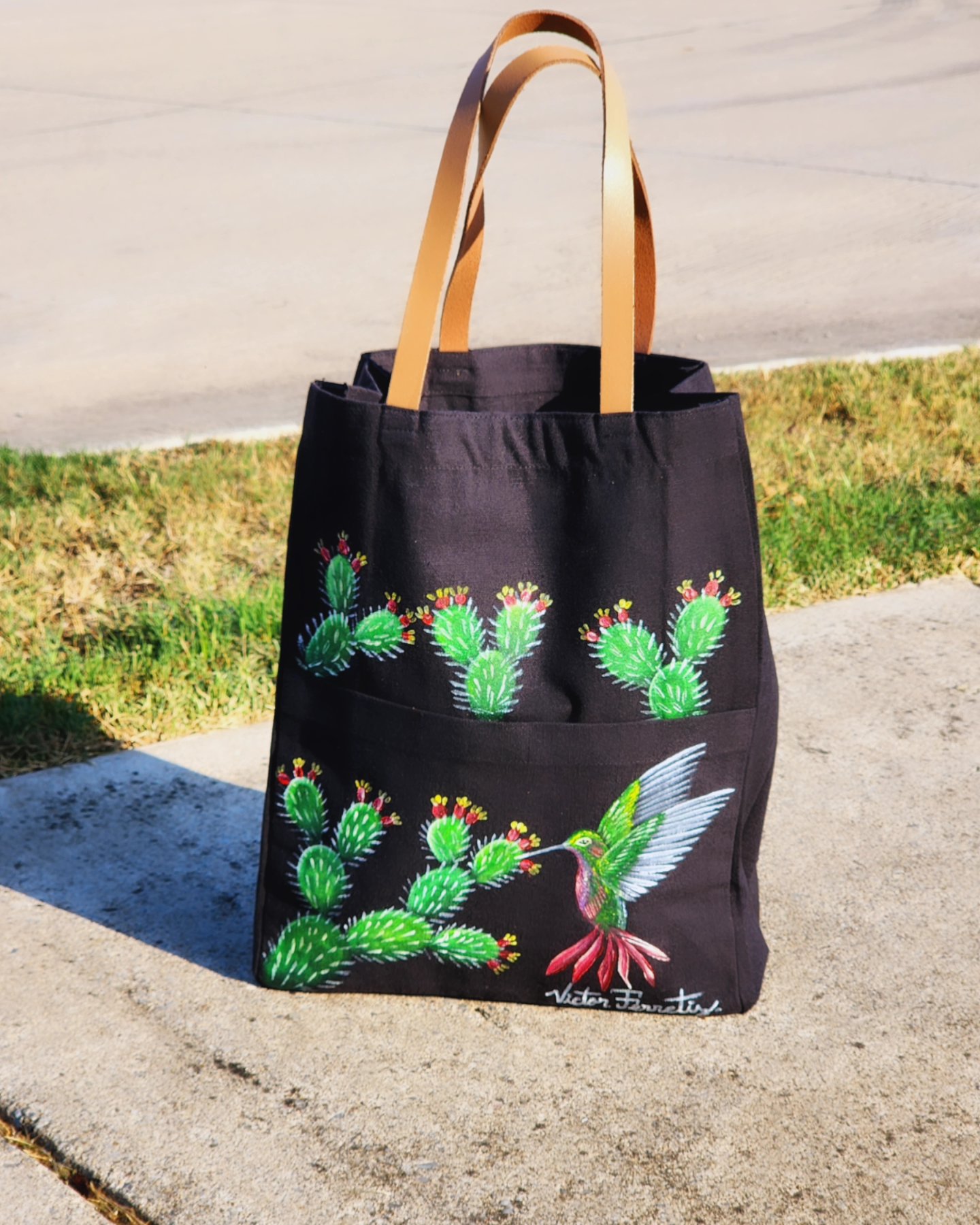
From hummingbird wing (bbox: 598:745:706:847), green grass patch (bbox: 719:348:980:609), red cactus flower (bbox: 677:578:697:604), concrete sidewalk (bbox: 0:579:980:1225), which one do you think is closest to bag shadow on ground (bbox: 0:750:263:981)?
concrete sidewalk (bbox: 0:579:980:1225)

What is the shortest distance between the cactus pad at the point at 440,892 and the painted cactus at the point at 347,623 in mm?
292

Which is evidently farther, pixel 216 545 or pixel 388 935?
pixel 216 545

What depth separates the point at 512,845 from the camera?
186 centimetres

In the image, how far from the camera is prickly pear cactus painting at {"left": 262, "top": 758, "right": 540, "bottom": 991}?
6.10 feet

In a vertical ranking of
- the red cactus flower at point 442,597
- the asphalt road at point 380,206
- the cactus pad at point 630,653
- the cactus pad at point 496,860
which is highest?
the asphalt road at point 380,206

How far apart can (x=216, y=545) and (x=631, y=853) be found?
185cm

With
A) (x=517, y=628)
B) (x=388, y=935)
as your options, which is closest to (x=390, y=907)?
(x=388, y=935)

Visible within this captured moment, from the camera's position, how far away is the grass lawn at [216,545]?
2.75m

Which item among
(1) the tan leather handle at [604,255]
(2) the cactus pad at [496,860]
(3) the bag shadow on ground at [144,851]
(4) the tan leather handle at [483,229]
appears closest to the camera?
(1) the tan leather handle at [604,255]

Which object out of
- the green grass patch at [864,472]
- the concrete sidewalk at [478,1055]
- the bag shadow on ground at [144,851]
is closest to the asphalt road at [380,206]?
the green grass patch at [864,472]

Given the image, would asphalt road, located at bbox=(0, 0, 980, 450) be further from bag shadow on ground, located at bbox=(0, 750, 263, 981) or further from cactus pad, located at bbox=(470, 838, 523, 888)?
cactus pad, located at bbox=(470, 838, 523, 888)

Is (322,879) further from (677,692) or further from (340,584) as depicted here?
(677,692)

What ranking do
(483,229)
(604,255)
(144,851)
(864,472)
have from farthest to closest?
(864,472) < (144,851) < (483,229) < (604,255)
